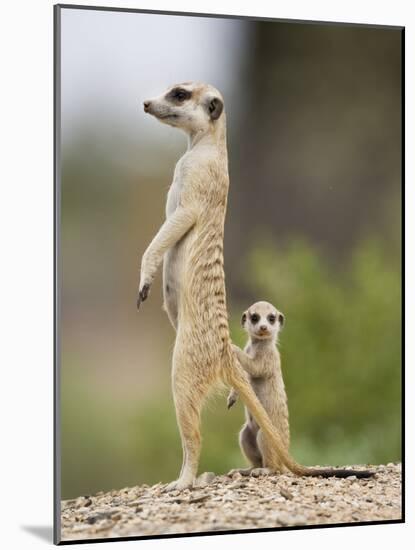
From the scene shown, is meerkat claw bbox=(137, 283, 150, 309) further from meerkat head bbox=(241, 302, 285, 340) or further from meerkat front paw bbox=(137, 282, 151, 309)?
meerkat head bbox=(241, 302, 285, 340)

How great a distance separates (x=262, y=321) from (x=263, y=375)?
31 centimetres

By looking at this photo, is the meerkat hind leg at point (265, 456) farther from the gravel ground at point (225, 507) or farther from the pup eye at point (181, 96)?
the pup eye at point (181, 96)

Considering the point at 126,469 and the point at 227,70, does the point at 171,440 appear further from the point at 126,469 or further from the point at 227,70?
the point at 227,70

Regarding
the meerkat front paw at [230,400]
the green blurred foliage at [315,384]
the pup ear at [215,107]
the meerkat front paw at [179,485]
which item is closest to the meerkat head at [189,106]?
the pup ear at [215,107]

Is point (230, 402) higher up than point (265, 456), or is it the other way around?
point (230, 402)

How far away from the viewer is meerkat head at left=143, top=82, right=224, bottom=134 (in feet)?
20.4

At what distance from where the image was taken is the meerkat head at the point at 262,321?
255 inches

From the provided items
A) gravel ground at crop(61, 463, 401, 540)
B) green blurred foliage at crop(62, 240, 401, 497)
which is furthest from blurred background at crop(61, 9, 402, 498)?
gravel ground at crop(61, 463, 401, 540)

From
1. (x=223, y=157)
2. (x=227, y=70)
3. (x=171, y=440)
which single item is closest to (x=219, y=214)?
(x=223, y=157)

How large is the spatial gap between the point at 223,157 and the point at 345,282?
1088 mm

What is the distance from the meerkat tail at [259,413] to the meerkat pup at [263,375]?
0.04 m

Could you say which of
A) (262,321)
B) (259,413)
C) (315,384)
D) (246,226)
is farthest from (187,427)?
(246,226)

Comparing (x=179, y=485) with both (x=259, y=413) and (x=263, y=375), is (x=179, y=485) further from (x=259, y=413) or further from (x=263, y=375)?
(x=263, y=375)

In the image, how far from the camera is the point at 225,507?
20.1 ft
